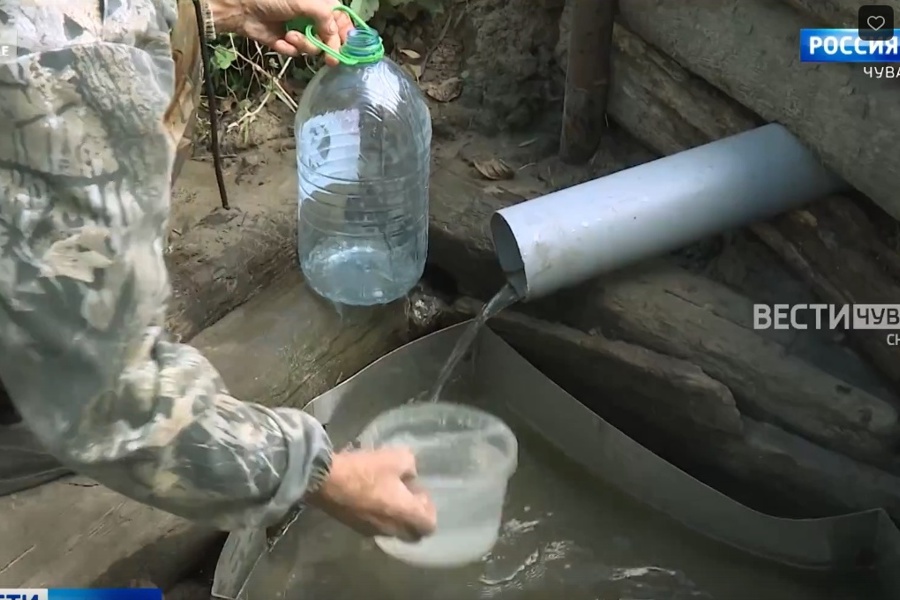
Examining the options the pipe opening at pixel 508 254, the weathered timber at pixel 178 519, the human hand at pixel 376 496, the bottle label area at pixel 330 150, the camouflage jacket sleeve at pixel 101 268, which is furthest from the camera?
the bottle label area at pixel 330 150

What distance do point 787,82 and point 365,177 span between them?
858 millimetres

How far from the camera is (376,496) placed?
1133 mm

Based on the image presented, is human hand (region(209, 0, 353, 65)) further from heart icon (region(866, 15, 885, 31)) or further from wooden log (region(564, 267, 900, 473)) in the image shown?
heart icon (region(866, 15, 885, 31))

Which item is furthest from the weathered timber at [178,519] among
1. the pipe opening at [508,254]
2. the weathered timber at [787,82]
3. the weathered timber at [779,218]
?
the weathered timber at [787,82]

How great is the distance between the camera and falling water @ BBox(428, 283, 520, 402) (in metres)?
1.82

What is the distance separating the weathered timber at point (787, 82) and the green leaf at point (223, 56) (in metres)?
0.97

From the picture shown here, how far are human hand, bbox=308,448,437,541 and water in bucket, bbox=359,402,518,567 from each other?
12.2 inches

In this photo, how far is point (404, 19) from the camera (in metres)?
2.50

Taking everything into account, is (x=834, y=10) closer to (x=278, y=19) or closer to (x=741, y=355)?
(x=741, y=355)

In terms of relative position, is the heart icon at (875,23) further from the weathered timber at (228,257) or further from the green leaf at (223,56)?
the green leaf at (223,56)

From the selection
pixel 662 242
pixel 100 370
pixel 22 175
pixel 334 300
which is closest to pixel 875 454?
pixel 662 242

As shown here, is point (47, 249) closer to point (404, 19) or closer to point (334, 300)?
point (334, 300)

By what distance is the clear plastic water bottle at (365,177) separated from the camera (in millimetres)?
2035

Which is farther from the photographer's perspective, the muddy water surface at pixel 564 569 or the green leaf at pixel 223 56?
the green leaf at pixel 223 56
